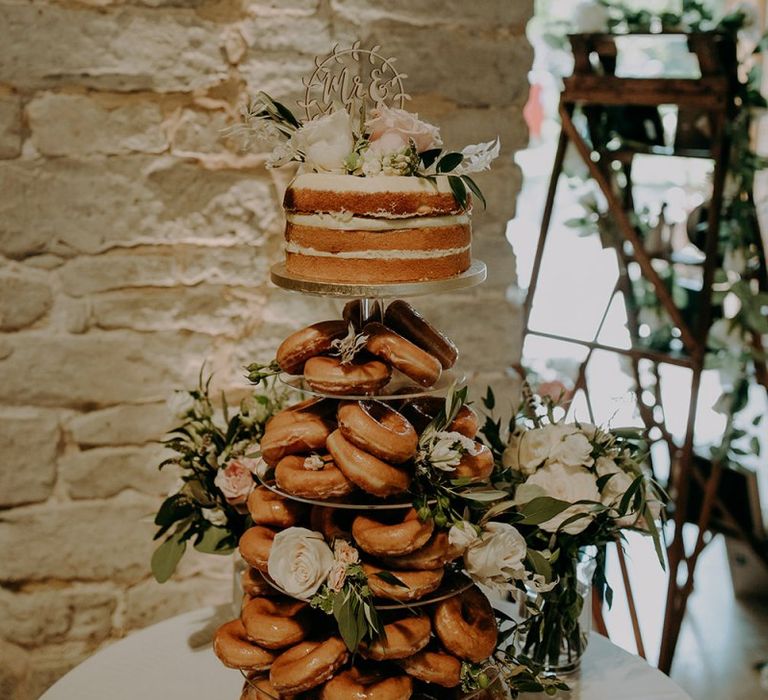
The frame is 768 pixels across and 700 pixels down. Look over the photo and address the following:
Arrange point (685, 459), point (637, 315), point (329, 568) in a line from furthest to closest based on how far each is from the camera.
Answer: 1. point (637, 315)
2. point (685, 459)
3. point (329, 568)

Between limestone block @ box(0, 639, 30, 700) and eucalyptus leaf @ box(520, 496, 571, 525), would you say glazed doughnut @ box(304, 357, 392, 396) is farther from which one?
limestone block @ box(0, 639, 30, 700)

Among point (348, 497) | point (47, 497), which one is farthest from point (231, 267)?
point (348, 497)

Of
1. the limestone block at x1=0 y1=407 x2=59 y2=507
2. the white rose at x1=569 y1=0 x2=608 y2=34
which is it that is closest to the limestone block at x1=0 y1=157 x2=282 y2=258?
the limestone block at x1=0 y1=407 x2=59 y2=507

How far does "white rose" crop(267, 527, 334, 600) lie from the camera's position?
3.84 feet

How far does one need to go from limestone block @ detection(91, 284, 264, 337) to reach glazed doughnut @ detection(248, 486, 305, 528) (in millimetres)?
624

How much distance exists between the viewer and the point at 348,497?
1.22 meters

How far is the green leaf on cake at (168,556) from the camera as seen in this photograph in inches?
59.6

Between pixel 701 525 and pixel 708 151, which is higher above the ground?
pixel 708 151

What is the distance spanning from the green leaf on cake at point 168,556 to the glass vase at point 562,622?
0.55 metres

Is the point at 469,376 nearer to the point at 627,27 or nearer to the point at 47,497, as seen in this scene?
the point at 47,497

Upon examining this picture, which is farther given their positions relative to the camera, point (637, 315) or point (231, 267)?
point (637, 315)

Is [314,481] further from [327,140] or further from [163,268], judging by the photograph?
[163,268]

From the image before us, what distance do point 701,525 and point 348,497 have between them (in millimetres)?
1475

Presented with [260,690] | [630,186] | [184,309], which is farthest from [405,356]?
[630,186]
